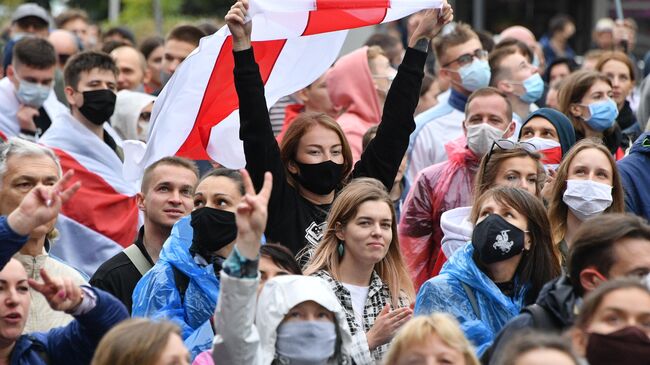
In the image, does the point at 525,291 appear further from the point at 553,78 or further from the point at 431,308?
the point at 553,78

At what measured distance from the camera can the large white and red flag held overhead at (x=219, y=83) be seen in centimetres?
759

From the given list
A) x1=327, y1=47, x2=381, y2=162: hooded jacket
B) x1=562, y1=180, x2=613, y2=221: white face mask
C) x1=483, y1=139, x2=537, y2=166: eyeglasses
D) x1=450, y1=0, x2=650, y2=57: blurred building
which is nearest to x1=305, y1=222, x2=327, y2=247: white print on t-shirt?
x1=483, y1=139, x2=537, y2=166: eyeglasses

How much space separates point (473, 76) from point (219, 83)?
Answer: 258 cm

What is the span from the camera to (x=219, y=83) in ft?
25.5

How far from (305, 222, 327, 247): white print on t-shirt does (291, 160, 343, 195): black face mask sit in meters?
0.19

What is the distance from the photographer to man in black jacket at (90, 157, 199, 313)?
6.95 m

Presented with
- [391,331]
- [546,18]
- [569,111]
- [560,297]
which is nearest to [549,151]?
[569,111]

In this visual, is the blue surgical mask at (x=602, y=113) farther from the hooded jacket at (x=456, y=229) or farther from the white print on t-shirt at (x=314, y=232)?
the white print on t-shirt at (x=314, y=232)

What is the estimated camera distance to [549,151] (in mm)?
8445

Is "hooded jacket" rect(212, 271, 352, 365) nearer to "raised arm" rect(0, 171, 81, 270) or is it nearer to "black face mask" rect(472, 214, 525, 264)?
"raised arm" rect(0, 171, 81, 270)

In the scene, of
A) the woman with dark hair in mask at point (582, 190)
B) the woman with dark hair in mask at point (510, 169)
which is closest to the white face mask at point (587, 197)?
the woman with dark hair in mask at point (582, 190)

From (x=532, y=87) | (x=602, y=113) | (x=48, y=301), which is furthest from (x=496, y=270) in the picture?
(x=532, y=87)

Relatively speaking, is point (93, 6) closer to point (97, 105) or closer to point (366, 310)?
point (97, 105)

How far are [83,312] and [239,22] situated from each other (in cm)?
205
